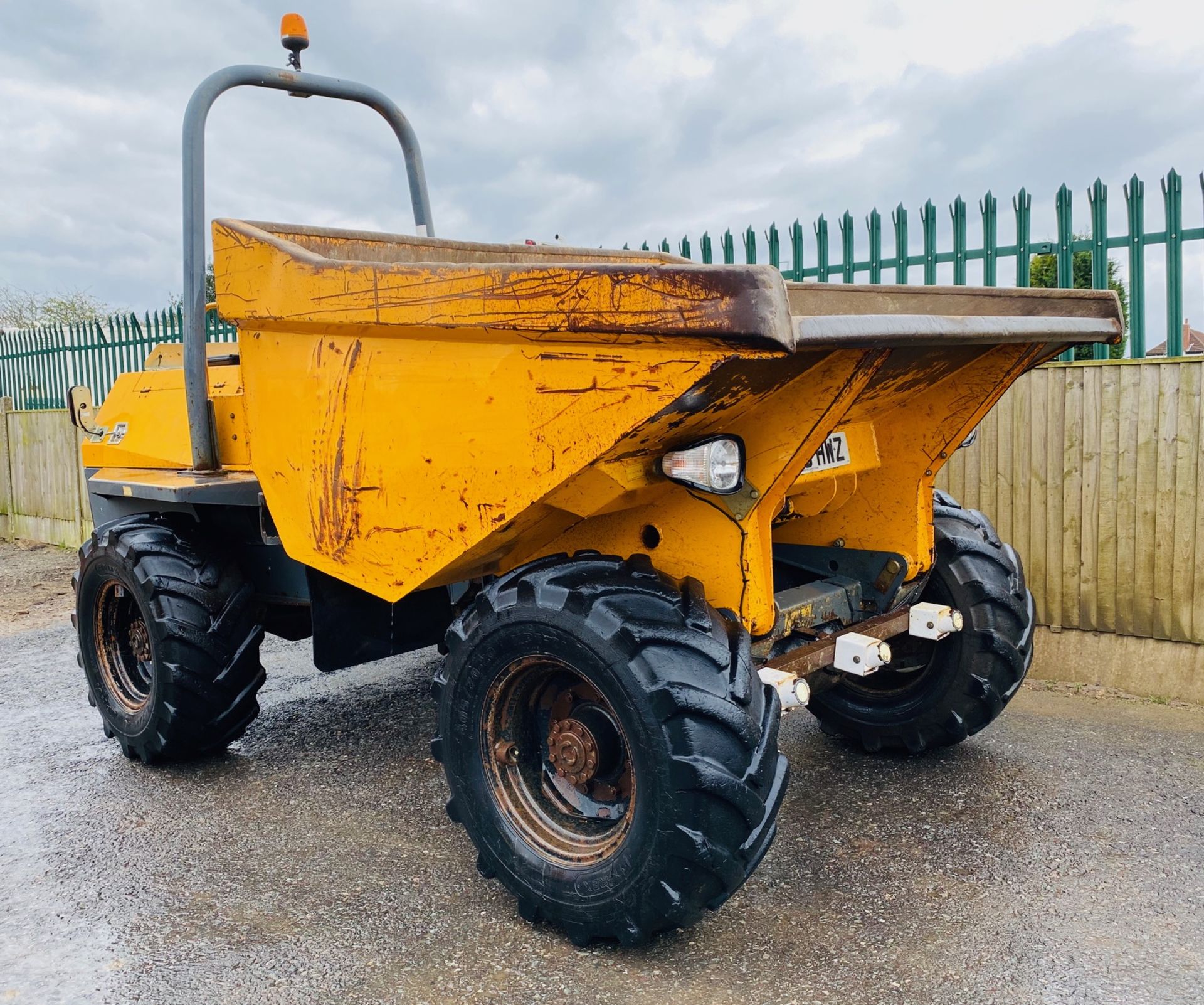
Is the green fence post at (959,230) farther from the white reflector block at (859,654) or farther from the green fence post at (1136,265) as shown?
the white reflector block at (859,654)

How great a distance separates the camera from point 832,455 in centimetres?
315

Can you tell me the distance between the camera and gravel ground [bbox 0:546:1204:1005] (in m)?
2.59

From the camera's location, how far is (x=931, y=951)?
268 centimetres

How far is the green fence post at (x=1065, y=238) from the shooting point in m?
5.02

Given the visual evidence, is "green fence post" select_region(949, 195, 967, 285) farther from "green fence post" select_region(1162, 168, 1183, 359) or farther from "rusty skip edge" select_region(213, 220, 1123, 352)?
"rusty skip edge" select_region(213, 220, 1123, 352)

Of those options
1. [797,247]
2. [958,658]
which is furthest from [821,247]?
[958,658]

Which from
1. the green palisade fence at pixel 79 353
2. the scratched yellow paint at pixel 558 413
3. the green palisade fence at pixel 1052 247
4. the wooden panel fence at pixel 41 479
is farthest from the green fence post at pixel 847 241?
the wooden panel fence at pixel 41 479

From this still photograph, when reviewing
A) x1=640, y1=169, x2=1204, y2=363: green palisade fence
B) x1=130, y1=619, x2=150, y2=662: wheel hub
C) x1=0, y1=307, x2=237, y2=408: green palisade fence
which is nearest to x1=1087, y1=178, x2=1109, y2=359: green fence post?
x1=640, y1=169, x2=1204, y2=363: green palisade fence

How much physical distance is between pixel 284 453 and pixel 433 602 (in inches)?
38.8

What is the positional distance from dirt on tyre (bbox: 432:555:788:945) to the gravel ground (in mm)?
212

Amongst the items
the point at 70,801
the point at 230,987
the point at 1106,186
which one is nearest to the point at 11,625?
the point at 70,801

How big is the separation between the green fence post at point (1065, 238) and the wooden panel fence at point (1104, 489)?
30cm

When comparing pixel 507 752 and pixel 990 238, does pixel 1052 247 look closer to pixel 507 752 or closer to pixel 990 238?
pixel 990 238

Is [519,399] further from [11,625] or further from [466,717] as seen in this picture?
Answer: [11,625]
